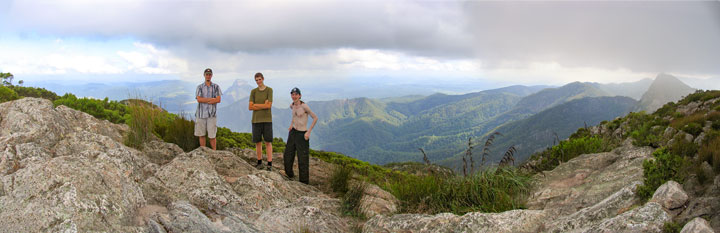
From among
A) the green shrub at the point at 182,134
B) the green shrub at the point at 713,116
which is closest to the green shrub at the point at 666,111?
the green shrub at the point at 713,116

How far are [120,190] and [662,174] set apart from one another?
22.4 feet

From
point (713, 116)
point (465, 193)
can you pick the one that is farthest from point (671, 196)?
point (713, 116)

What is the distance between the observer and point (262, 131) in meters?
9.09

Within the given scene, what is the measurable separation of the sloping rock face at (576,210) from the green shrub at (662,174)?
Result: 5.5 inches

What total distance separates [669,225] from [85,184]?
621 centimetres

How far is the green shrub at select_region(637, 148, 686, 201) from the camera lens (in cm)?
426

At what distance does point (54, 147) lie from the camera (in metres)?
5.89

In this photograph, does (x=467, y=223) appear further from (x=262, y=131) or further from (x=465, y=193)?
(x=262, y=131)

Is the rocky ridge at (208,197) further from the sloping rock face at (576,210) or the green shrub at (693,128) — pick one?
the green shrub at (693,128)

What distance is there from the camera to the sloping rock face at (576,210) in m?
3.62

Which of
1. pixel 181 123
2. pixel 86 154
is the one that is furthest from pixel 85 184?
pixel 181 123

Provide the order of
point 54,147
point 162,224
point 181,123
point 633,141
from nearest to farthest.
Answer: point 162,224 < point 54,147 < point 633,141 < point 181,123

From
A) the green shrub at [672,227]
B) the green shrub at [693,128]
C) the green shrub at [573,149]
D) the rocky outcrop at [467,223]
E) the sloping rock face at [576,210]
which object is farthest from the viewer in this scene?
the green shrub at [573,149]

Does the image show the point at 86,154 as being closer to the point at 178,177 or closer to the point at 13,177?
the point at 13,177
